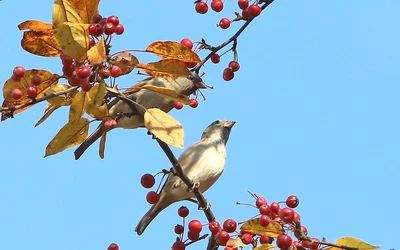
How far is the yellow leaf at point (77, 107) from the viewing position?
3.22 m

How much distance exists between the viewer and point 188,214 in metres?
4.38

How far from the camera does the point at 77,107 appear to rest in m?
3.27

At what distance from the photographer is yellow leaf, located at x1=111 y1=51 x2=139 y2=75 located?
3.40 metres

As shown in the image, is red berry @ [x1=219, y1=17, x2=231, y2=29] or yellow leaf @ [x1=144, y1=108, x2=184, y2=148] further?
red berry @ [x1=219, y1=17, x2=231, y2=29]

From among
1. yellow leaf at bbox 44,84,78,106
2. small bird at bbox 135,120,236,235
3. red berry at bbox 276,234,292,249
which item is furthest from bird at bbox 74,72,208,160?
red berry at bbox 276,234,292,249

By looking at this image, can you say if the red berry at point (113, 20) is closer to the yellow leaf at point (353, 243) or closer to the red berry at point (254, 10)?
the yellow leaf at point (353, 243)

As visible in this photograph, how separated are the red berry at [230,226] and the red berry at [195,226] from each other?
0.91ft

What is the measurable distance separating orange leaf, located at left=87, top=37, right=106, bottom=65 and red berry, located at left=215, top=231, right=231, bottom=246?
107cm

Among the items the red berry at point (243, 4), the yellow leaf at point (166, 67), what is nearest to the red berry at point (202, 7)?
the red berry at point (243, 4)

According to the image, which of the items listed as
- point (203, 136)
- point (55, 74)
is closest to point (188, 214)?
point (55, 74)

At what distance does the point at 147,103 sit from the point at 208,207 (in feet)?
4.88

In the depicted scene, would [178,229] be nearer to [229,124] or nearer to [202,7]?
[202,7]

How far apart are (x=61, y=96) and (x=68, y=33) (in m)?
0.39

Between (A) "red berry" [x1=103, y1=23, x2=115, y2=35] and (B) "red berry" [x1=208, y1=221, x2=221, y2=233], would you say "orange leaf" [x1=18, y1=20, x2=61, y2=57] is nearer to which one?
(A) "red berry" [x1=103, y1=23, x2=115, y2=35]
